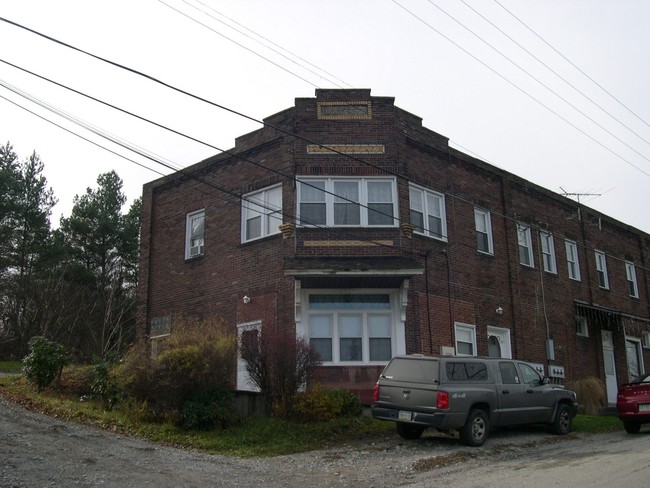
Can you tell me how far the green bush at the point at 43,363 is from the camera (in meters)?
16.8

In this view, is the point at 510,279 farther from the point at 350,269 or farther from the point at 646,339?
the point at 646,339

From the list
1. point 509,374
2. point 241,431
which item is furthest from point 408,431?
point 241,431

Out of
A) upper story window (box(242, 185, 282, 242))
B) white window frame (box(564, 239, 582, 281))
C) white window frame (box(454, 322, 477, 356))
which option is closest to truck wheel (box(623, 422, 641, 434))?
white window frame (box(454, 322, 477, 356))

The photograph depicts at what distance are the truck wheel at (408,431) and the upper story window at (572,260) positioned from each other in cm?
1370

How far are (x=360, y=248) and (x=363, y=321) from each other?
6.26 ft

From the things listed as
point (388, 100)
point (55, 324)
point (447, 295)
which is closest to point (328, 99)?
point (388, 100)

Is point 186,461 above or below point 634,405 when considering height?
below

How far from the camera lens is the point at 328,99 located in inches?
764

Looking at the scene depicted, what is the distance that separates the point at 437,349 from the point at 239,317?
5430 mm

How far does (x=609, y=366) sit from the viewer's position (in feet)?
86.5

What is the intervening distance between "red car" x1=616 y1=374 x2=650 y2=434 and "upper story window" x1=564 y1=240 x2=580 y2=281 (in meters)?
9.31

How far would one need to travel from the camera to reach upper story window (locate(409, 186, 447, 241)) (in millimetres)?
19812

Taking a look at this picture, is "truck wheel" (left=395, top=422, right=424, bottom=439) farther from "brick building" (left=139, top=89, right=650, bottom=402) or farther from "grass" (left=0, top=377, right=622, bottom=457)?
"brick building" (left=139, top=89, right=650, bottom=402)

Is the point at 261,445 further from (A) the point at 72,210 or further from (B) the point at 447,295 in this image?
(A) the point at 72,210
